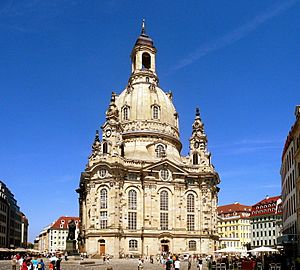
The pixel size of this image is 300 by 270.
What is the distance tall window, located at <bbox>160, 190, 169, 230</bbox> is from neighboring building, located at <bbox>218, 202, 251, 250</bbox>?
164 ft

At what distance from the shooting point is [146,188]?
8619 centimetres

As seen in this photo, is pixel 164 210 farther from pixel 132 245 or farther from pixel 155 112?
pixel 155 112

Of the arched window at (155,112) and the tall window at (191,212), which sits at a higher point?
the arched window at (155,112)

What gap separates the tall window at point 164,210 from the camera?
86.6m

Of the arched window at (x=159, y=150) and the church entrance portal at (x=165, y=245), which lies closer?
the church entrance portal at (x=165, y=245)

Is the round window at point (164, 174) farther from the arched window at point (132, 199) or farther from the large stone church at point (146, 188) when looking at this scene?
the arched window at point (132, 199)

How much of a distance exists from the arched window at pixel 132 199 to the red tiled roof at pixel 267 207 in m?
42.6

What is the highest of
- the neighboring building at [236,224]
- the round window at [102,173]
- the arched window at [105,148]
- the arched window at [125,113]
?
the arched window at [125,113]

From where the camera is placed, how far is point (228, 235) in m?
137

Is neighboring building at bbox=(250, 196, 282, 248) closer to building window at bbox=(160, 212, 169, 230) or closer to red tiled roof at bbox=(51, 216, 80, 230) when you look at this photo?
building window at bbox=(160, 212, 169, 230)

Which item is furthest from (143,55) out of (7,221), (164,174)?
(7,221)

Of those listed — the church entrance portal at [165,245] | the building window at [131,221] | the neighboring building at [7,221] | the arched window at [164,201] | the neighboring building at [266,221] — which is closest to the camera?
the building window at [131,221]

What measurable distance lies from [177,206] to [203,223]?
19.7ft

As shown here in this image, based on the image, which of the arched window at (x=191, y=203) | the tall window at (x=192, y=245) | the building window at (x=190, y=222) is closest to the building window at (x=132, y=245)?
the tall window at (x=192, y=245)
